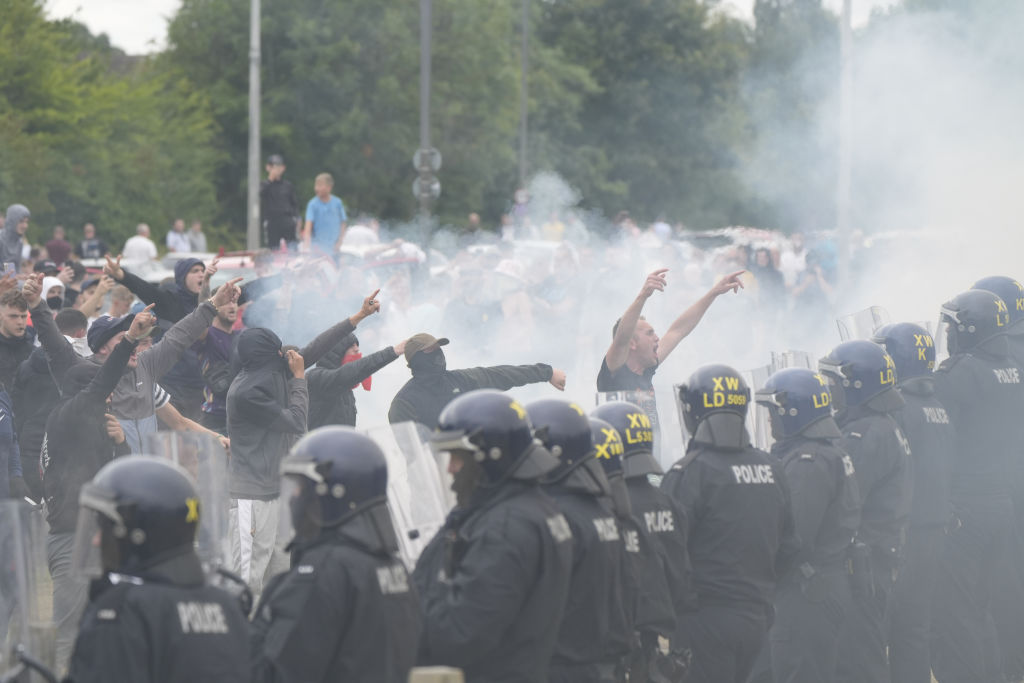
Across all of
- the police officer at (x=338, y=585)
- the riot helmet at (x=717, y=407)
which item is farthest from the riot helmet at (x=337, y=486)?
the riot helmet at (x=717, y=407)

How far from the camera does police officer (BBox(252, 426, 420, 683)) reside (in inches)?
158

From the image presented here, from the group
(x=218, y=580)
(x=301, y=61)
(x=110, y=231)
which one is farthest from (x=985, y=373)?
(x=301, y=61)

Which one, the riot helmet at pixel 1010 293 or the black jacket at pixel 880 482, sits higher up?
the riot helmet at pixel 1010 293

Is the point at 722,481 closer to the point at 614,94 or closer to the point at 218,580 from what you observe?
the point at 218,580

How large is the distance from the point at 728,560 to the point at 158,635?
2.99 m

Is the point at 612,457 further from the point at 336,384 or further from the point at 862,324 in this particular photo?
the point at 862,324

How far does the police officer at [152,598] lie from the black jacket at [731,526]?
105 inches

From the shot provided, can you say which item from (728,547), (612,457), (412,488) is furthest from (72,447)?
(728,547)

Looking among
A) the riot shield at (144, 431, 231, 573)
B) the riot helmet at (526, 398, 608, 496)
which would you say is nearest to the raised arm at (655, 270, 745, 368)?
the riot helmet at (526, 398, 608, 496)

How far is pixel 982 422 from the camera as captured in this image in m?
8.86

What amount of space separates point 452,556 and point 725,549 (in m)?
1.89

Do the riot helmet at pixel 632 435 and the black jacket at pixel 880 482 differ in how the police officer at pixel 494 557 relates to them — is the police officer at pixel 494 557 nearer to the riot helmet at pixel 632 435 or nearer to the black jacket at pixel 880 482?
the riot helmet at pixel 632 435

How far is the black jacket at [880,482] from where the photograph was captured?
731 centimetres

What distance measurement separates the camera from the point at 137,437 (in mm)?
8383
